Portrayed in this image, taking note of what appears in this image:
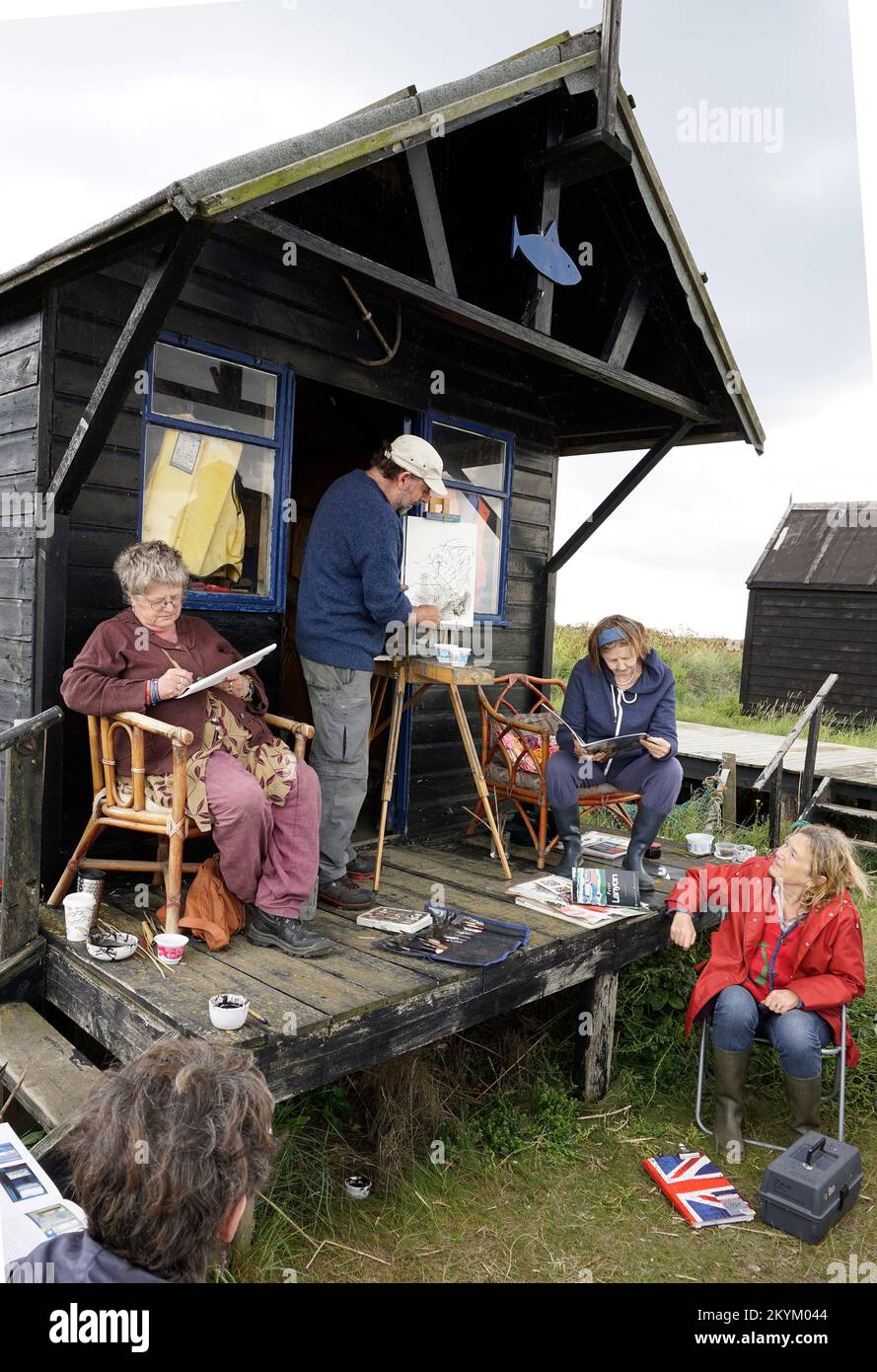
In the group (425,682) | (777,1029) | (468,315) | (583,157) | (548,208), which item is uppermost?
(583,157)

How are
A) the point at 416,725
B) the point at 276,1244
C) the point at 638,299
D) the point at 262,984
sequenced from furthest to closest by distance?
the point at 416,725
the point at 638,299
the point at 262,984
the point at 276,1244

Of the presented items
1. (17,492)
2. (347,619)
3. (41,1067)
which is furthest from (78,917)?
(17,492)

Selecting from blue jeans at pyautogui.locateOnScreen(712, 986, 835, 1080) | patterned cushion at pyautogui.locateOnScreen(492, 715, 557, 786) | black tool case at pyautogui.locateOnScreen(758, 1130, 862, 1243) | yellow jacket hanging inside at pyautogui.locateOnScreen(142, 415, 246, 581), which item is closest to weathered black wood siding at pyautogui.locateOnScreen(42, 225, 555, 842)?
yellow jacket hanging inside at pyautogui.locateOnScreen(142, 415, 246, 581)

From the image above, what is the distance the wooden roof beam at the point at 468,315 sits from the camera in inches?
122

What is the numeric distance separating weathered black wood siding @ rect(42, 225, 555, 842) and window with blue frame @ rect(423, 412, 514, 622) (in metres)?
0.09

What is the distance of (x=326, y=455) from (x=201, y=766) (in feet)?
12.1

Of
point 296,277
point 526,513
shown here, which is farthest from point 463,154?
point 526,513

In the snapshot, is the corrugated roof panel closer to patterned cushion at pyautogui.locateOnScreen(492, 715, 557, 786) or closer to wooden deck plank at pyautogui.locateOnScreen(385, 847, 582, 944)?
patterned cushion at pyautogui.locateOnScreen(492, 715, 557, 786)

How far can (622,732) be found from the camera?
4.68 m

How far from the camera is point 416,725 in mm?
5383

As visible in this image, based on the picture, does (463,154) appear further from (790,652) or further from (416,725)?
(790,652)

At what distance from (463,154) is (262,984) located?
377cm

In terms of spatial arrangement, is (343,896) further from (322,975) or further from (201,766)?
(201,766)

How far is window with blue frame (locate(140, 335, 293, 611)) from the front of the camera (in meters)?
3.96
